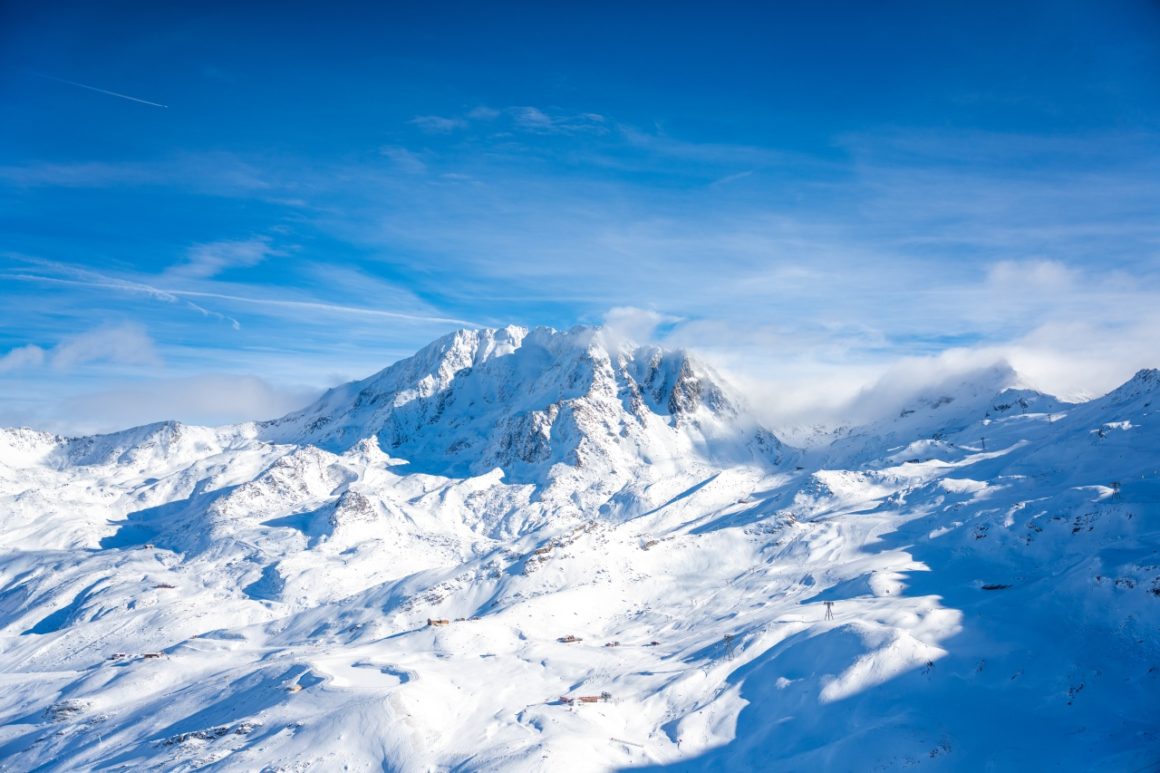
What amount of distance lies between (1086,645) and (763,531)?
8527 centimetres

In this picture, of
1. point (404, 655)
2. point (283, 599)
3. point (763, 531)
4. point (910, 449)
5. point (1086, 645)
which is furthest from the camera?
point (910, 449)

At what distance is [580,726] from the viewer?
60469mm

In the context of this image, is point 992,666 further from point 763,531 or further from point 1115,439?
point 1115,439

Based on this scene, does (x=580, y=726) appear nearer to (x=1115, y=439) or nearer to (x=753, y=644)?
(x=753, y=644)

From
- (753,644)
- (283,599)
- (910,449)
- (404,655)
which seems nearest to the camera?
(753,644)

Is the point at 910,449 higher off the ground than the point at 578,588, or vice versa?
the point at 910,449

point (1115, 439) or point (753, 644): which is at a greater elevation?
point (1115, 439)

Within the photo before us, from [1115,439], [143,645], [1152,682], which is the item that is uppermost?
[1115,439]

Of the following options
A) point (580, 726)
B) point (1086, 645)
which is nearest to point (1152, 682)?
point (1086, 645)

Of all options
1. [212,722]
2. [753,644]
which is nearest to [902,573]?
[753,644]

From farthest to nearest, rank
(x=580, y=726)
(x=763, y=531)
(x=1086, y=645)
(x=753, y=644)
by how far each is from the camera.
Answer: (x=763, y=531) → (x=753, y=644) → (x=580, y=726) → (x=1086, y=645)

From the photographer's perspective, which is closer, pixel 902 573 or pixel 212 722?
pixel 212 722

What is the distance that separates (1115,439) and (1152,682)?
98763 millimetres

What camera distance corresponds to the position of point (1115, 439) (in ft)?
417
